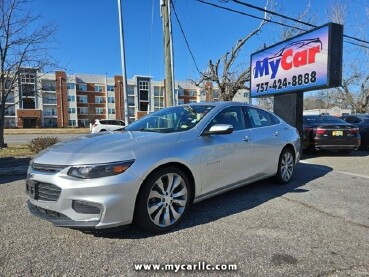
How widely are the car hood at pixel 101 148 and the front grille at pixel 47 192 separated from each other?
0.79ft

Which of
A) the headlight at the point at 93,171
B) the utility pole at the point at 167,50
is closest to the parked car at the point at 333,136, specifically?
the utility pole at the point at 167,50

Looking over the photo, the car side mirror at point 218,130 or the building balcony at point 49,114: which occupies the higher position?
the building balcony at point 49,114

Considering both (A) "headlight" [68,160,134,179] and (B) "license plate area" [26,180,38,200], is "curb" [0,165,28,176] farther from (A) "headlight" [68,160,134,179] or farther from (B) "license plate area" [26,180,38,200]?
(A) "headlight" [68,160,134,179]

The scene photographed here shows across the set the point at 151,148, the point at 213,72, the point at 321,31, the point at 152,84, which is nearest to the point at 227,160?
the point at 151,148

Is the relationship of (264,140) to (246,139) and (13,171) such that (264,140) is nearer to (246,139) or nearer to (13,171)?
(246,139)

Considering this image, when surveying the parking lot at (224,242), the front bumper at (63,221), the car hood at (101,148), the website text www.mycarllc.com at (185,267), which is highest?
the car hood at (101,148)

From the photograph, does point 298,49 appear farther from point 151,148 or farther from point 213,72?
point 213,72

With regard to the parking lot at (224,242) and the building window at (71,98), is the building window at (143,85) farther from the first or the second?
the parking lot at (224,242)

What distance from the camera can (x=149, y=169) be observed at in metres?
3.12

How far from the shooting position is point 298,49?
8500 mm

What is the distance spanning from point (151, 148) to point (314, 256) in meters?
1.96

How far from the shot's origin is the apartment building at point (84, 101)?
2368 inches

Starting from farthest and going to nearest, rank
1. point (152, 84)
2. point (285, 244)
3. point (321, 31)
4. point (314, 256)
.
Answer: point (152, 84), point (321, 31), point (285, 244), point (314, 256)

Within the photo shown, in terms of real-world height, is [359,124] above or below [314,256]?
above
